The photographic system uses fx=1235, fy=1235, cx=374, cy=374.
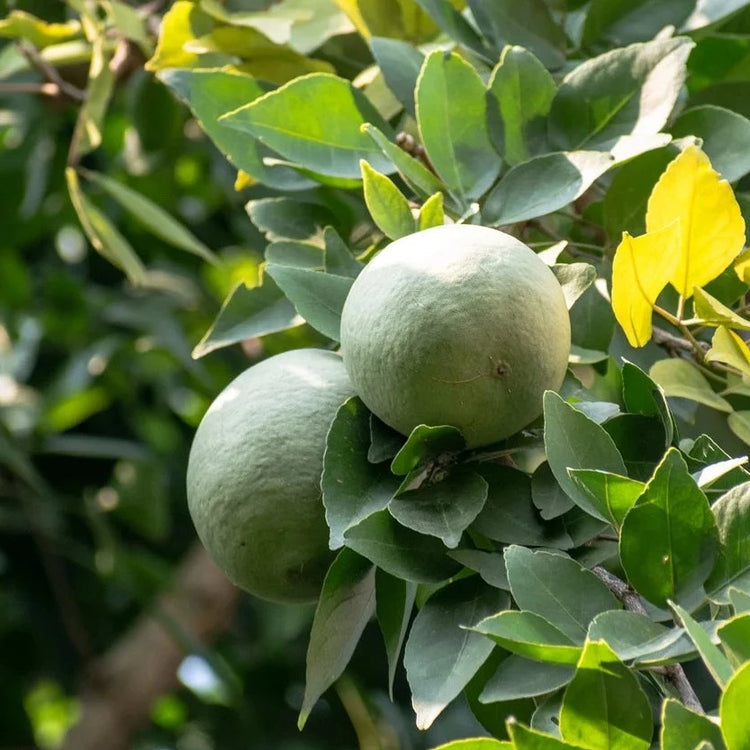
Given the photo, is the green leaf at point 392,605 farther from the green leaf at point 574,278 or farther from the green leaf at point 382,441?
the green leaf at point 574,278

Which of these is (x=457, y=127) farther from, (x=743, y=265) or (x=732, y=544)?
(x=732, y=544)

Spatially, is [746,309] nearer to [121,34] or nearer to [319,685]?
[319,685]

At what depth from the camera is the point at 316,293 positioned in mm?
733

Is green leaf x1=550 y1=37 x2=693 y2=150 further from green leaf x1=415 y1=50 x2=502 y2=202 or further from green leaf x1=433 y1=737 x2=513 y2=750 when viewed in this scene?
green leaf x1=433 y1=737 x2=513 y2=750

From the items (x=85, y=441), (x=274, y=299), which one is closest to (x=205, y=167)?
(x=85, y=441)

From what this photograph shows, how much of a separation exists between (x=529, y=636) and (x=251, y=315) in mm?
384

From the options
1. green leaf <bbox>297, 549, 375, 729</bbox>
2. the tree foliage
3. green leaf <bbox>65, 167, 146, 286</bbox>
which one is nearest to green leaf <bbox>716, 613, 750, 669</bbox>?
the tree foliage

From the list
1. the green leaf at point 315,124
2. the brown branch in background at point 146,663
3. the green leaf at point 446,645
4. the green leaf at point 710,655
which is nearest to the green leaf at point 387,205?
the green leaf at point 315,124

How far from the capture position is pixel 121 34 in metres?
1.18

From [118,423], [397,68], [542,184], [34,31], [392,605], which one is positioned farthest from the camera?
[118,423]

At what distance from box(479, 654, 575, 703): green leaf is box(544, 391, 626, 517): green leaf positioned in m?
0.08

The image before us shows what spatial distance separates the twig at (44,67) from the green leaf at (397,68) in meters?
0.42

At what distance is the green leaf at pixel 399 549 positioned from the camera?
61cm

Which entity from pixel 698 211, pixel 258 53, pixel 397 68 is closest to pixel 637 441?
pixel 698 211
